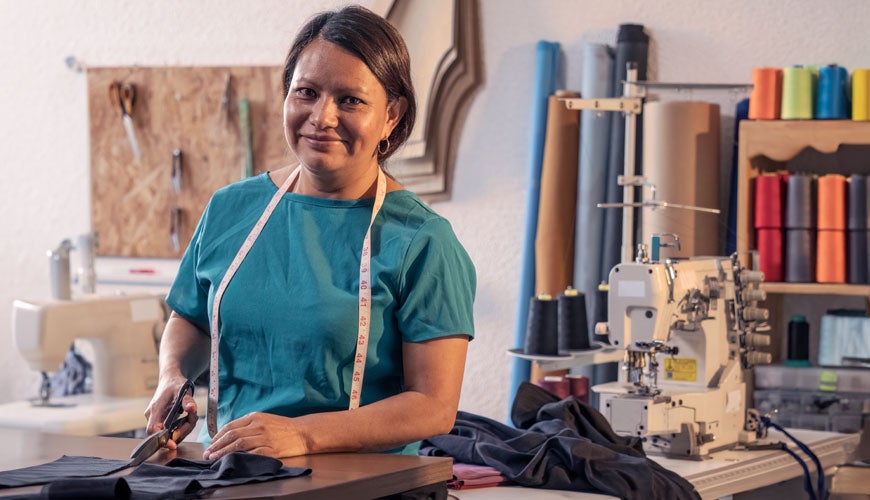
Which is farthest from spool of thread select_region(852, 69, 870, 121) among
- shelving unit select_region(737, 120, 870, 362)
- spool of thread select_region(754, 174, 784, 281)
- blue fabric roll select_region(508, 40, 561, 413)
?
blue fabric roll select_region(508, 40, 561, 413)

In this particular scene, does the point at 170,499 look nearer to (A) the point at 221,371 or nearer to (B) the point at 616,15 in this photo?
(A) the point at 221,371

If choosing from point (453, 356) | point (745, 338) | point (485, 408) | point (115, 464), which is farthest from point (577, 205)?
point (115, 464)

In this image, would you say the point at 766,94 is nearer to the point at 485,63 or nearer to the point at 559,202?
the point at 559,202

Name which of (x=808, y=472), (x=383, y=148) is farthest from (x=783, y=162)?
(x=383, y=148)

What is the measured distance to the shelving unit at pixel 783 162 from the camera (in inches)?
147

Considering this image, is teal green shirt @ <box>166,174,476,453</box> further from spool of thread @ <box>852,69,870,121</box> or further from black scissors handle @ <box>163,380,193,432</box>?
spool of thread @ <box>852,69,870,121</box>

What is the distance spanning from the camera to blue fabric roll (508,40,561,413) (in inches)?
171

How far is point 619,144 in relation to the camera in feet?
13.7

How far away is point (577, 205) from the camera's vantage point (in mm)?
4270

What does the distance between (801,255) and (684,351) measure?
3.15ft

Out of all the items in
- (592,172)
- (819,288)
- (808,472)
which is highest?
(592,172)

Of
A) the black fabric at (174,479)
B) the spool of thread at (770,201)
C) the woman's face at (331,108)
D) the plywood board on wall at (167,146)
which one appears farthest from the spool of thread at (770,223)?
the black fabric at (174,479)

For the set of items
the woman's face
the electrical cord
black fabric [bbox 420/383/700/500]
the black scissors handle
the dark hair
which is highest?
the dark hair

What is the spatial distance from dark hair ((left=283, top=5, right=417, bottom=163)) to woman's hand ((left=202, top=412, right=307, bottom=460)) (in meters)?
0.54
